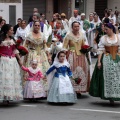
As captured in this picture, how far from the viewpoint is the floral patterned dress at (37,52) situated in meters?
10.8

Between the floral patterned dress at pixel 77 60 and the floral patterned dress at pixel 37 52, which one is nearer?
the floral patterned dress at pixel 37 52

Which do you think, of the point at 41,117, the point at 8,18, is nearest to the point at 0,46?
the point at 41,117

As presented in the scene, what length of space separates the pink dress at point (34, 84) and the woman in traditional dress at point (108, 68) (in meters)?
1.12

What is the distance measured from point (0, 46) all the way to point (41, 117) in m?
1.89

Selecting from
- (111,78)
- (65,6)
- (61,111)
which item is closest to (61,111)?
(61,111)

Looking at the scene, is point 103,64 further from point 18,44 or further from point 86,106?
point 18,44

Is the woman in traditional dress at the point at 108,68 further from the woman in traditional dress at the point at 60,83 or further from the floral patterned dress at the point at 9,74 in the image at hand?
the floral patterned dress at the point at 9,74

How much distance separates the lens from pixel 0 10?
21.1 meters

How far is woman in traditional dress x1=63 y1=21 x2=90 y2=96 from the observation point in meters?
11.2

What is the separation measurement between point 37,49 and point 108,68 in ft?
5.60

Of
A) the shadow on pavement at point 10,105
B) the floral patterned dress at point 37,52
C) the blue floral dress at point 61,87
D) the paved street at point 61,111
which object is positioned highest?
the floral patterned dress at point 37,52

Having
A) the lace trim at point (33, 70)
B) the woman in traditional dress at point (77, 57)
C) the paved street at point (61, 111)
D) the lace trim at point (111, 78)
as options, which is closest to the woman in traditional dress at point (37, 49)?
the lace trim at point (33, 70)

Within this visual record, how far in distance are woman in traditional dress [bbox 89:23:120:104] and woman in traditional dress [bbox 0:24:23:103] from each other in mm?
1607

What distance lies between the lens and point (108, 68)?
1020 centimetres
